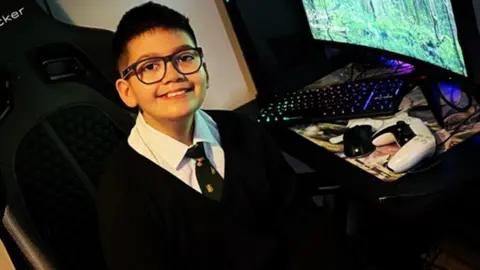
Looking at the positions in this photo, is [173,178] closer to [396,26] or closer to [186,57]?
[186,57]

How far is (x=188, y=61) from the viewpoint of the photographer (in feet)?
4.60

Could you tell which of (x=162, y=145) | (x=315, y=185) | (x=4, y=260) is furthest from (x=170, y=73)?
(x=4, y=260)

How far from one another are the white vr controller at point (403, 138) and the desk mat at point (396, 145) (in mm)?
16

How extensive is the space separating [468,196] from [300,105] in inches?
18.3

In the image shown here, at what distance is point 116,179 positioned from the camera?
1.39m

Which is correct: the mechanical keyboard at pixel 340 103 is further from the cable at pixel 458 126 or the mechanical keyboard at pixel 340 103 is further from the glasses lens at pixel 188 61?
the glasses lens at pixel 188 61

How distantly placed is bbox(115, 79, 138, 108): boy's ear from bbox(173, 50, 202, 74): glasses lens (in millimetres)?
110

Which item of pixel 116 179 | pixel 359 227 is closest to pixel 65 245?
pixel 116 179

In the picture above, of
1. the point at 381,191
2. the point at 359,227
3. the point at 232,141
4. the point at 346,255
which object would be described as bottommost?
the point at 359,227

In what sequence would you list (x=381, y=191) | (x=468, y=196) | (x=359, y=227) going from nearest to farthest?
(x=381, y=191) < (x=468, y=196) < (x=359, y=227)

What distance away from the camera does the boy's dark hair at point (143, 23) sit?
1.39m

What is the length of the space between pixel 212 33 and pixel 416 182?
0.83m

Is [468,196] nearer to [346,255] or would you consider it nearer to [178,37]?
[346,255]

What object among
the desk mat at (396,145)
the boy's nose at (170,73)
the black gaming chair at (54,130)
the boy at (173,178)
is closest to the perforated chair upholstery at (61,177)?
the black gaming chair at (54,130)
